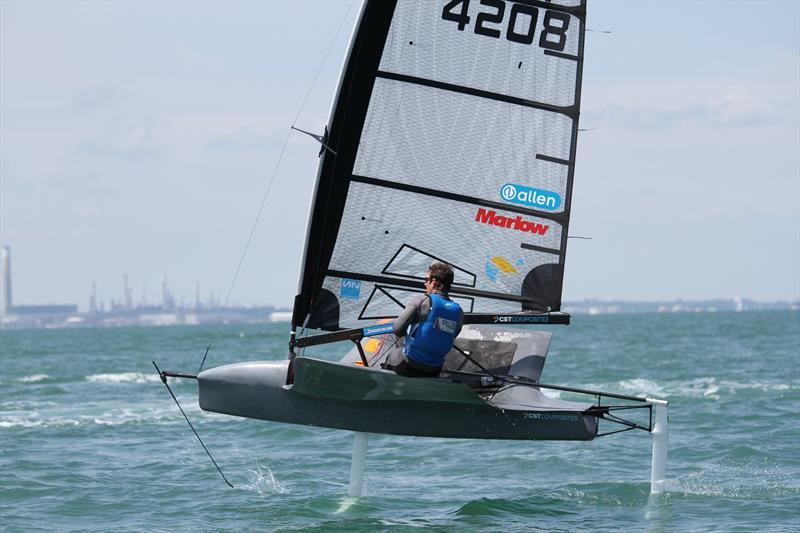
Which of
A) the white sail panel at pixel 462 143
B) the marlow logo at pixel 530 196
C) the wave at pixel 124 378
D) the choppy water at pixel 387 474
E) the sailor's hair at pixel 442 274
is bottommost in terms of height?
the wave at pixel 124 378

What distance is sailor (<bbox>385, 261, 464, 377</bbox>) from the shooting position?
26.2 ft

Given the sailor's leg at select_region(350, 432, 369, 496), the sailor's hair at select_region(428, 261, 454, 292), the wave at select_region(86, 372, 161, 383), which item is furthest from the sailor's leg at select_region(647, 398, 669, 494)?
the wave at select_region(86, 372, 161, 383)

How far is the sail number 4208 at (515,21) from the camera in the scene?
29.3 feet

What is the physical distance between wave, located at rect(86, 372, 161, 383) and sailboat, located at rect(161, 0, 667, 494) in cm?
1578

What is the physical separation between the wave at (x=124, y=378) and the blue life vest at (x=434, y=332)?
55.3ft

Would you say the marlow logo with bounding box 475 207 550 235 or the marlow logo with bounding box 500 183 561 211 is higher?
the marlow logo with bounding box 500 183 561 211

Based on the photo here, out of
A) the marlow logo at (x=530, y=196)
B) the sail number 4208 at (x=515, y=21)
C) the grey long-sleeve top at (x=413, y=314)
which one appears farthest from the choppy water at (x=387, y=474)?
the sail number 4208 at (x=515, y=21)

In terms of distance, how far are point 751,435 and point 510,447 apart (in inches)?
116

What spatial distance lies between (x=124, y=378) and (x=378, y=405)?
1768cm

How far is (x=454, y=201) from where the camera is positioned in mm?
9141

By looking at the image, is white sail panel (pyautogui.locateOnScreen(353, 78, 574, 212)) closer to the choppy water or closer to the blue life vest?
the blue life vest

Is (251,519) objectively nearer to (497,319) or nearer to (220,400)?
(220,400)

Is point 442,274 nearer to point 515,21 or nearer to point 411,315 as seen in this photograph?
point 411,315

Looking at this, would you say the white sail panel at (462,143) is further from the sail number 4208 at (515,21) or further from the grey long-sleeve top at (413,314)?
the grey long-sleeve top at (413,314)
